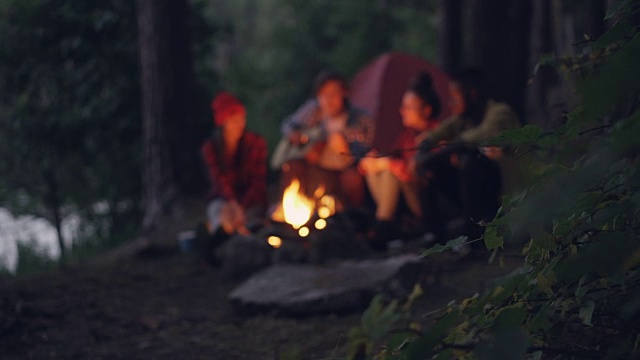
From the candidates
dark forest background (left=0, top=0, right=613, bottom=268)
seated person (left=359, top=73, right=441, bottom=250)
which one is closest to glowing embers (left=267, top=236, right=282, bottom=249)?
seated person (left=359, top=73, right=441, bottom=250)

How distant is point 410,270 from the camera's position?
570 cm

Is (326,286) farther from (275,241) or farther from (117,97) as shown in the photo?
(117,97)

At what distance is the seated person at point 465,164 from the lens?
642 centimetres

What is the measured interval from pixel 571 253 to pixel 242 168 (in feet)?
17.2

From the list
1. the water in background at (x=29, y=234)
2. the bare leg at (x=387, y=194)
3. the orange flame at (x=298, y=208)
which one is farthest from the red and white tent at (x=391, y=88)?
the water in background at (x=29, y=234)

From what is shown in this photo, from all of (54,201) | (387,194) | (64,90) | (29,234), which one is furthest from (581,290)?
(29,234)

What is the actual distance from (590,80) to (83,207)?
10690 mm

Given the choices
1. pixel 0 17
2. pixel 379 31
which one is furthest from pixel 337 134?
pixel 379 31

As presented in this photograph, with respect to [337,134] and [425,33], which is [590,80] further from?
[425,33]

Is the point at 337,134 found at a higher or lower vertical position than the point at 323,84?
lower

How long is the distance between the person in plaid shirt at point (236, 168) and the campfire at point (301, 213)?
63 centimetres

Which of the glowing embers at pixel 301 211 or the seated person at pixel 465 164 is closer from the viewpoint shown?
the seated person at pixel 465 164

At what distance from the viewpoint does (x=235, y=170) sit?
7.54 meters

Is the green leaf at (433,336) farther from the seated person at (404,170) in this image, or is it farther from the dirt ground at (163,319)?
the seated person at (404,170)
